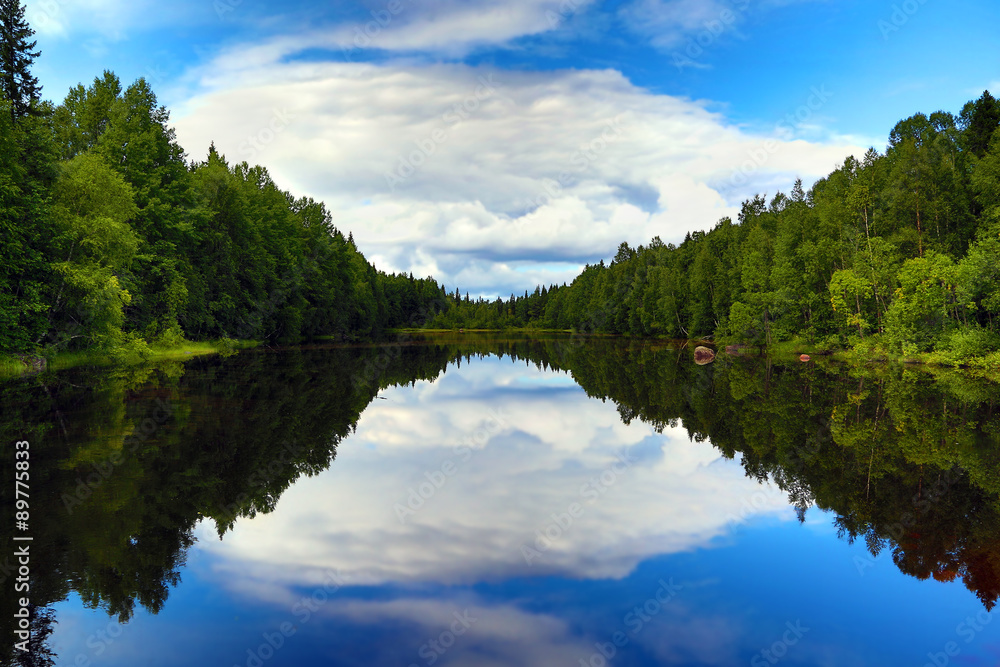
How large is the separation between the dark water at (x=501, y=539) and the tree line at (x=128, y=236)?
640 inches

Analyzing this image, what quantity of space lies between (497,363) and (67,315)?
117ft

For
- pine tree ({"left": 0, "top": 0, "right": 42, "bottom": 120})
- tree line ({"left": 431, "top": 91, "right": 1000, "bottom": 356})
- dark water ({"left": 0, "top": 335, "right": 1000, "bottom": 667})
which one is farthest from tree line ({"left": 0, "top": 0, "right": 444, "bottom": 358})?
tree line ({"left": 431, "top": 91, "right": 1000, "bottom": 356})

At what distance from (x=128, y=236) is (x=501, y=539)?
4067 cm

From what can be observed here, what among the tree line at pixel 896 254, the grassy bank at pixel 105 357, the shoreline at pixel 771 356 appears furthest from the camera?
the tree line at pixel 896 254

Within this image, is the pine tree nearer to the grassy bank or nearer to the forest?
the forest

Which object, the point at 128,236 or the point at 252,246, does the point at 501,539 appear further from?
the point at 252,246

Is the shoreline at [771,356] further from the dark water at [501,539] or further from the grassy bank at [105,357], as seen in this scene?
the dark water at [501,539]

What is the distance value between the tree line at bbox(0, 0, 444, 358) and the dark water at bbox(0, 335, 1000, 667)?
16248 millimetres

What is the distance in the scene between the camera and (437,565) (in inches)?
364

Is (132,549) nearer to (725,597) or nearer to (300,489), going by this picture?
(300,489)

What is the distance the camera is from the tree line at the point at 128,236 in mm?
32812

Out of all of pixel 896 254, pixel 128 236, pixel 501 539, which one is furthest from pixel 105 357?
pixel 896 254

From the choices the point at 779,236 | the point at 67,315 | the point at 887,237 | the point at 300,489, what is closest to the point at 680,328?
the point at 779,236

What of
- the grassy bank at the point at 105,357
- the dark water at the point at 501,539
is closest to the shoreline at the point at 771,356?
the grassy bank at the point at 105,357
